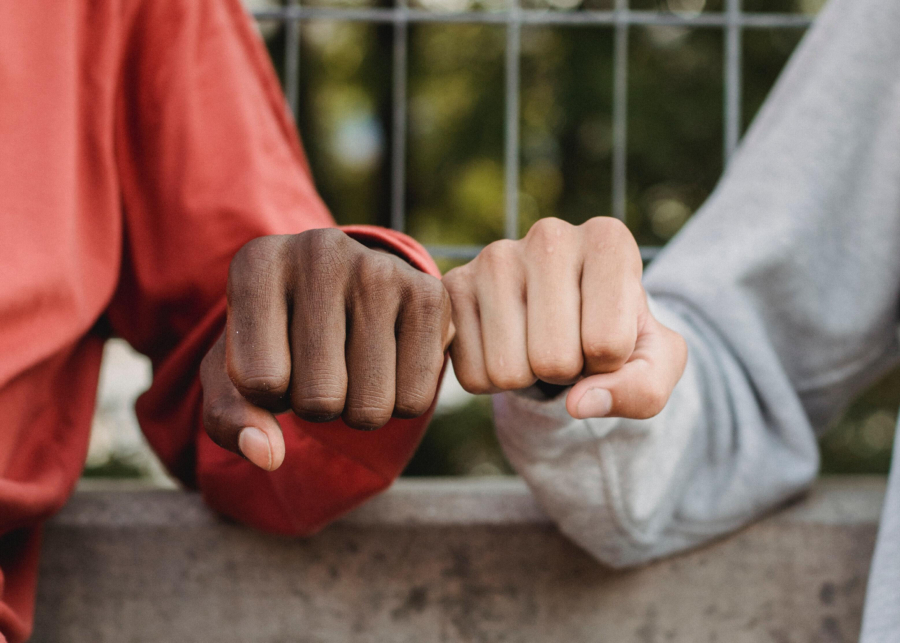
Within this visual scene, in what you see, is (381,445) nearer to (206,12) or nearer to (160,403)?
(160,403)

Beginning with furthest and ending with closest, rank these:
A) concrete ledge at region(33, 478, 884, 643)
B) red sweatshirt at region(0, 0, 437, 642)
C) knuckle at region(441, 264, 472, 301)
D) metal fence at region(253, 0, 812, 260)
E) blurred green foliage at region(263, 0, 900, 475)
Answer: blurred green foliage at region(263, 0, 900, 475) < metal fence at region(253, 0, 812, 260) < concrete ledge at region(33, 478, 884, 643) < red sweatshirt at region(0, 0, 437, 642) < knuckle at region(441, 264, 472, 301)

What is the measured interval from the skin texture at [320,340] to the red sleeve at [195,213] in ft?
0.69

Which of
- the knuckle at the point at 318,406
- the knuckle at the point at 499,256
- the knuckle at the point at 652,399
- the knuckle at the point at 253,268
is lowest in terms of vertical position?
the knuckle at the point at 652,399

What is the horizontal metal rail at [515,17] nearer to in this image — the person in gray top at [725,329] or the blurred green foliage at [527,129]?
the person in gray top at [725,329]

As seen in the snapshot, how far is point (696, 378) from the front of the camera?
28.7 inches

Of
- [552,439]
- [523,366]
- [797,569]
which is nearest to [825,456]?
[797,569]

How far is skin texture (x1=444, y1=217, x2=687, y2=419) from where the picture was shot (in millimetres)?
463

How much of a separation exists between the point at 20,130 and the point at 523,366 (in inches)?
18.9

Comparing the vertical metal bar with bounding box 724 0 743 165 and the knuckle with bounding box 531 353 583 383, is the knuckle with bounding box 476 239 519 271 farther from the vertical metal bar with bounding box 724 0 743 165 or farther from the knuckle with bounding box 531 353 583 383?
the vertical metal bar with bounding box 724 0 743 165

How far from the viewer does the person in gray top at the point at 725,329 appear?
1.57ft

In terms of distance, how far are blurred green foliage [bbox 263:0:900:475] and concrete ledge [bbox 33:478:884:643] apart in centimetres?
156

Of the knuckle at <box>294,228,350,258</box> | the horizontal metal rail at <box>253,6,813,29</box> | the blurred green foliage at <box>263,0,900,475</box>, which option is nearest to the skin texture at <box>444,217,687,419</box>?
the knuckle at <box>294,228,350,258</box>

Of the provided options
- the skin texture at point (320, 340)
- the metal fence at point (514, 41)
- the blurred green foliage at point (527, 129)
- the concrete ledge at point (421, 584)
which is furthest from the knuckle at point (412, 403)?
the blurred green foliage at point (527, 129)

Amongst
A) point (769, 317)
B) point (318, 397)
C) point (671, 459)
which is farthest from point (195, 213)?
point (769, 317)
